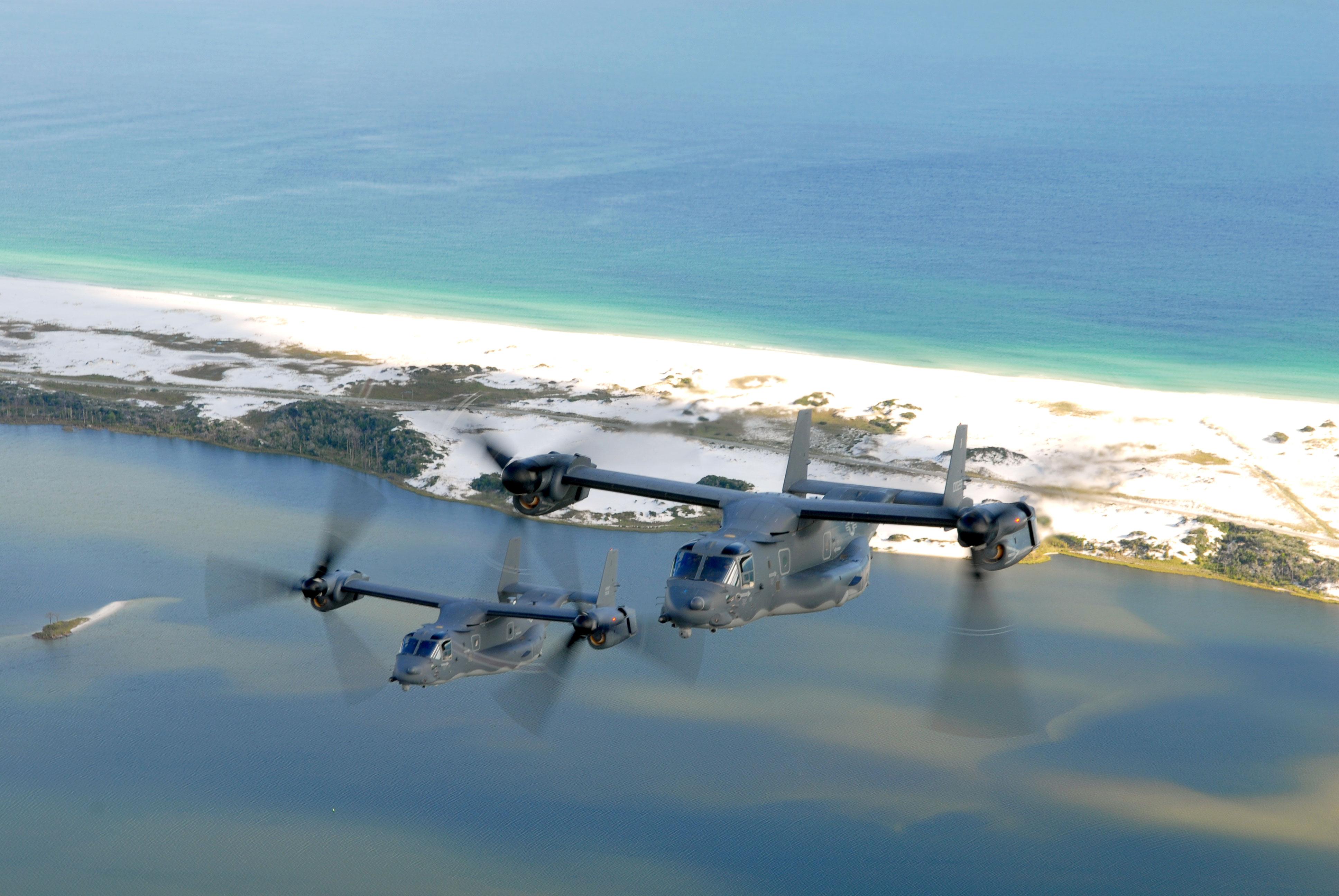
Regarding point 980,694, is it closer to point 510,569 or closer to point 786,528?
point 510,569

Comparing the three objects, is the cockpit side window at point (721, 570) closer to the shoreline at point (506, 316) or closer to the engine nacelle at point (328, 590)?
the engine nacelle at point (328, 590)

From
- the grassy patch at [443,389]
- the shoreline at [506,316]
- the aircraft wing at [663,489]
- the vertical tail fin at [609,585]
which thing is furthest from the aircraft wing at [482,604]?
the shoreline at [506,316]

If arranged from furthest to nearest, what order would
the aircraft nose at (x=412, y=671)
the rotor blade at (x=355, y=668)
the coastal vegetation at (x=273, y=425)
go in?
1. the coastal vegetation at (x=273, y=425)
2. the rotor blade at (x=355, y=668)
3. the aircraft nose at (x=412, y=671)

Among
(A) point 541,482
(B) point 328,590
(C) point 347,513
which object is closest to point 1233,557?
(C) point 347,513

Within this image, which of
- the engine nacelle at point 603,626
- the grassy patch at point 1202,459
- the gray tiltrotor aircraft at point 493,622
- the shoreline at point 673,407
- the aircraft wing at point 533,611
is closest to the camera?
the engine nacelle at point 603,626

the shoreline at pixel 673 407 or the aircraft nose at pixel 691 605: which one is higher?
the aircraft nose at pixel 691 605

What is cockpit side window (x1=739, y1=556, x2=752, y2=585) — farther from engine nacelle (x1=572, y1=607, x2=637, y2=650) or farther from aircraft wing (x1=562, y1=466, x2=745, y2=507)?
engine nacelle (x1=572, y1=607, x2=637, y2=650)
